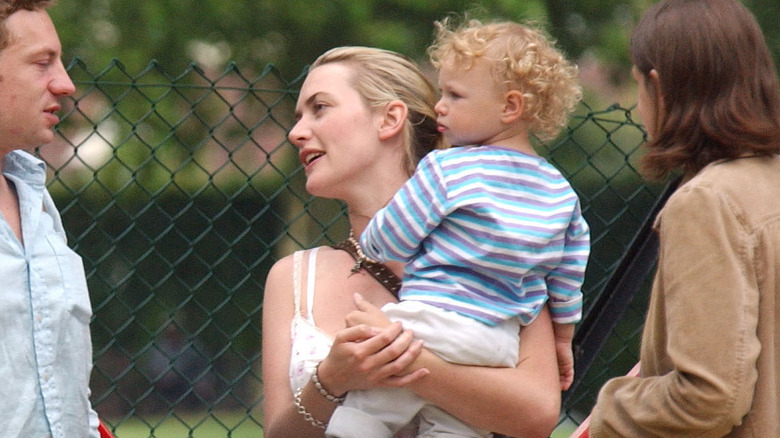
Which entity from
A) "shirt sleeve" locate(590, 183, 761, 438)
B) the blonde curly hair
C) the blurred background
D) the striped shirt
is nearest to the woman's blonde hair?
the blonde curly hair

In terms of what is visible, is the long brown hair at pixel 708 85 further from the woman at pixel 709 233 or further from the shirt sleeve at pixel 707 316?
the shirt sleeve at pixel 707 316

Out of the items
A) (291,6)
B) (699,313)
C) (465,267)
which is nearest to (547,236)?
(465,267)

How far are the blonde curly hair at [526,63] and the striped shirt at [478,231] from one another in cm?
13

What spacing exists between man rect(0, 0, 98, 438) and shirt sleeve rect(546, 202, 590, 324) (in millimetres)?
1092

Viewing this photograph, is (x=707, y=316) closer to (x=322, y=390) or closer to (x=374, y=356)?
(x=374, y=356)

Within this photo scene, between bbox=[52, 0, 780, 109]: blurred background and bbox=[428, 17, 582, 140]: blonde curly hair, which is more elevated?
bbox=[428, 17, 582, 140]: blonde curly hair

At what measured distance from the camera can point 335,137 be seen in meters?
2.82

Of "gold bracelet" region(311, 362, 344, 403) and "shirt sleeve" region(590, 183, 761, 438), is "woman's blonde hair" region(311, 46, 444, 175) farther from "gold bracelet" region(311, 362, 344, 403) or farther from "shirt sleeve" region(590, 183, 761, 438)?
"shirt sleeve" region(590, 183, 761, 438)

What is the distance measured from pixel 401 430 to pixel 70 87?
110cm

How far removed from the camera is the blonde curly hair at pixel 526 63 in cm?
250

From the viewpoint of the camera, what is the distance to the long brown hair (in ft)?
6.97

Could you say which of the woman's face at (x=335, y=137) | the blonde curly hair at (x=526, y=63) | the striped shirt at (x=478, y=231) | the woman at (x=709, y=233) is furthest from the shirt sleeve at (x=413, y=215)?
the woman at (x=709, y=233)

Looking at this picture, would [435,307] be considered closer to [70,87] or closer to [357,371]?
[357,371]

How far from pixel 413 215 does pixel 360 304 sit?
244 mm
